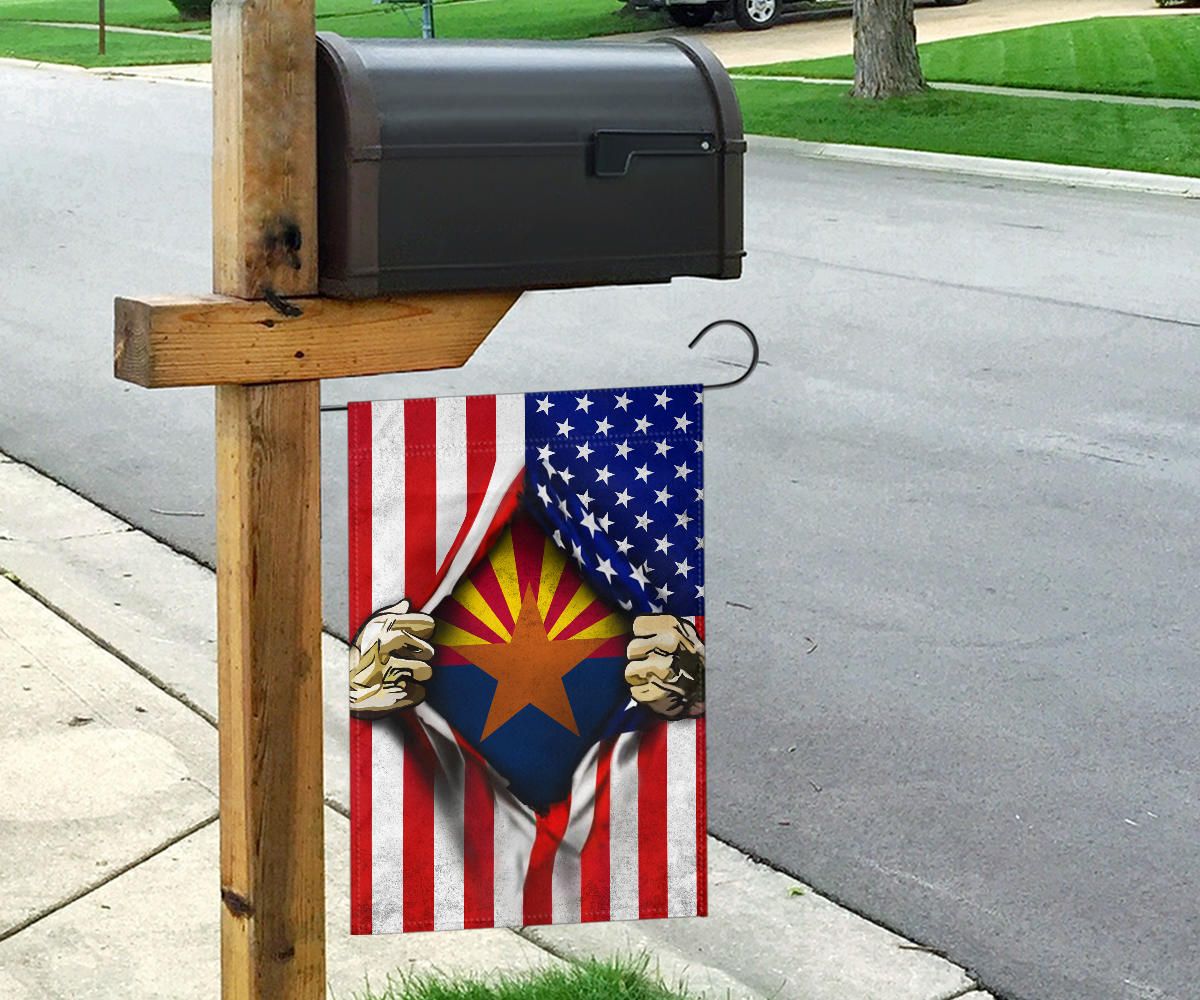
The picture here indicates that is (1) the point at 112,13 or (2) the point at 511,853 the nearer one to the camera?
(2) the point at 511,853

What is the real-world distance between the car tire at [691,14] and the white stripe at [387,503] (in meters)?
28.2

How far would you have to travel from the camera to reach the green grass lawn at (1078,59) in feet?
70.0

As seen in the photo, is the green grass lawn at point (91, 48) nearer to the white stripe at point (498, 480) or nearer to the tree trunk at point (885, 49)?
the tree trunk at point (885, 49)

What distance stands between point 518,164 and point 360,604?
72 cm

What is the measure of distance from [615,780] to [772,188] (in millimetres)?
12977

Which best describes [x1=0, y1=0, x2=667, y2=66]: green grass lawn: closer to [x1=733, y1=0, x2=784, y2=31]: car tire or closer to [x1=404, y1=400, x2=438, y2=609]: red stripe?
[x1=733, y1=0, x2=784, y2=31]: car tire

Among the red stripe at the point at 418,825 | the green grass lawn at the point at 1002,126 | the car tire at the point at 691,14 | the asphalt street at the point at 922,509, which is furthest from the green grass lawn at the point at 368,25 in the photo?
the red stripe at the point at 418,825

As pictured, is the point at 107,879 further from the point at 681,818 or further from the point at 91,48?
the point at 91,48

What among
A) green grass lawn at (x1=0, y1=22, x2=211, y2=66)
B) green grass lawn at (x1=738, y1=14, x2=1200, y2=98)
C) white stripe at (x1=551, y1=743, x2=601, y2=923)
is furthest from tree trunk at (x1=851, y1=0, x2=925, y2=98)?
white stripe at (x1=551, y1=743, x2=601, y2=923)

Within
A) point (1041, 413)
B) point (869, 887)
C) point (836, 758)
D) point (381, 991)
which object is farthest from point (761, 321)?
point (381, 991)

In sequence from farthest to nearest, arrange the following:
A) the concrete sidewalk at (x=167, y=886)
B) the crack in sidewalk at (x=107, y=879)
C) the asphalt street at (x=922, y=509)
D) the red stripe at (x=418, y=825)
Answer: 1. the asphalt street at (x=922, y=509)
2. the crack in sidewalk at (x=107, y=879)
3. the concrete sidewalk at (x=167, y=886)
4. the red stripe at (x=418, y=825)

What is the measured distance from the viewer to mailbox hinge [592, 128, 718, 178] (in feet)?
9.09

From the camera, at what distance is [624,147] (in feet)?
9.14

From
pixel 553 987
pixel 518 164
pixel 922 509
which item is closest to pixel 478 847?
pixel 553 987
